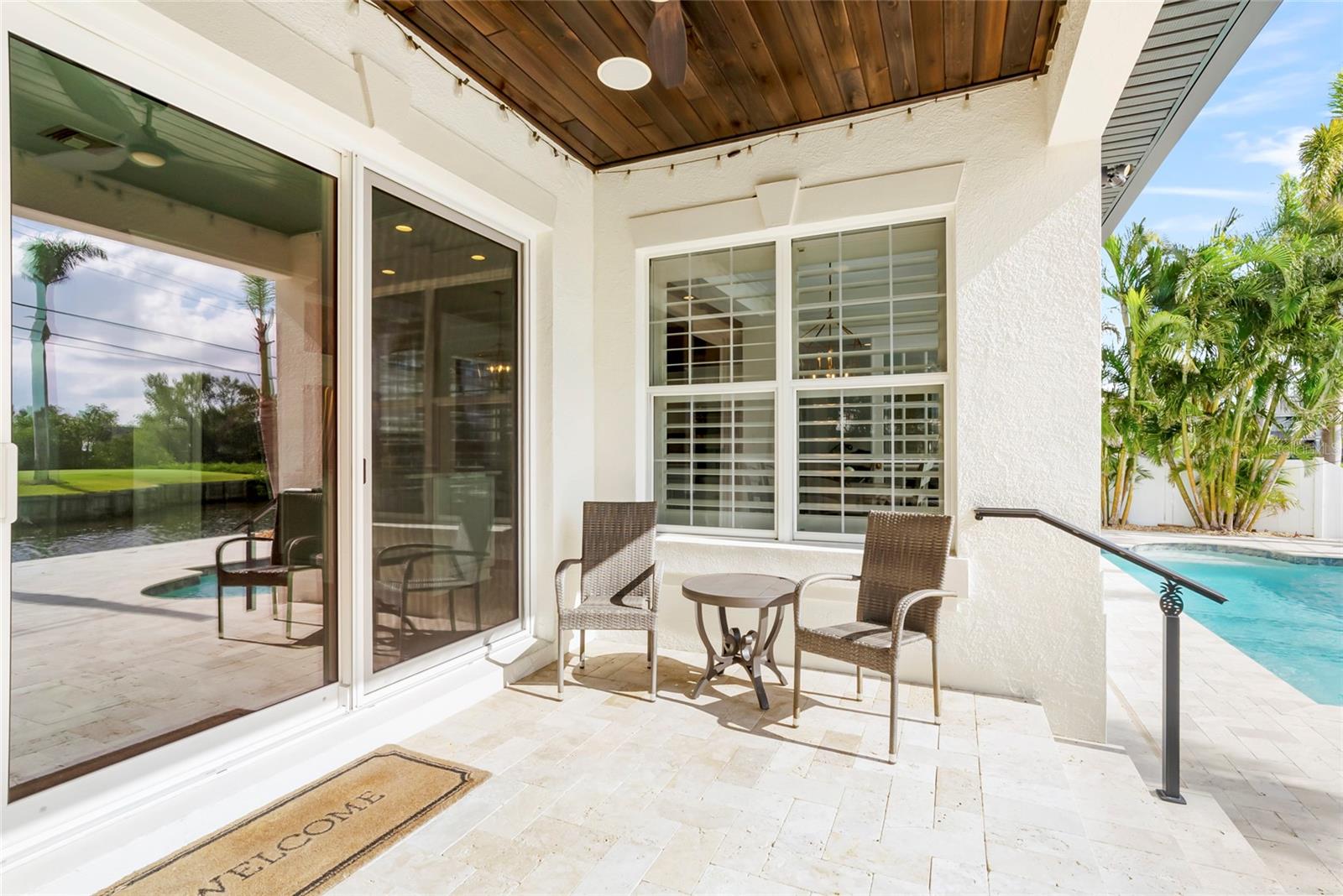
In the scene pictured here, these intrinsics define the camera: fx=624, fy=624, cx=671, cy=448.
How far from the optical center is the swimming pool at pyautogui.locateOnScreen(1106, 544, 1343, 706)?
14.7ft

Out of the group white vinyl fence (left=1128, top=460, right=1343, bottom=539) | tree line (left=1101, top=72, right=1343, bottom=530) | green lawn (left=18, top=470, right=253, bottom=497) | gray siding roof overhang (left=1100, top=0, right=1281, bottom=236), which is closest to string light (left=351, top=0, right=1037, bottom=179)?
gray siding roof overhang (left=1100, top=0, right=1281, bottom=236)

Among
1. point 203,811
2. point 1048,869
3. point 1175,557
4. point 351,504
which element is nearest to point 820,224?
point 351,504

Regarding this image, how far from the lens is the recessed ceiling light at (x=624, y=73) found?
2.98 meters

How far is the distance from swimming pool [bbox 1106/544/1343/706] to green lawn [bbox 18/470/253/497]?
16.5 feet

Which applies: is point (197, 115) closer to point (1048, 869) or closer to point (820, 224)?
point (820, 224)

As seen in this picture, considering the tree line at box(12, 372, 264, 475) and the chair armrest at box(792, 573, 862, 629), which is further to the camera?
the chair armrest at box(792, 573, 862, 629)

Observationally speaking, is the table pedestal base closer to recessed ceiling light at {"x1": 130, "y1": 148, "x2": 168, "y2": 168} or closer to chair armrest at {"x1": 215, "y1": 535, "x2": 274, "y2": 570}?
chair armrest at {"x1": 215, "y1": 535, "x2": 274, "y2": 570}

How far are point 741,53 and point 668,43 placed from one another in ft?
3.25

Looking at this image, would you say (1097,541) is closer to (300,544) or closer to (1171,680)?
(1171,680)

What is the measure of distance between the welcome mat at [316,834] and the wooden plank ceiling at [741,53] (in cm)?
314

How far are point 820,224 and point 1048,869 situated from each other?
3.22 m

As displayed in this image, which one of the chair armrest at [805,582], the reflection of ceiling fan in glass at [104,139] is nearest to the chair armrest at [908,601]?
the chair armrest at [805,582]

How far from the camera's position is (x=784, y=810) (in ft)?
7.18

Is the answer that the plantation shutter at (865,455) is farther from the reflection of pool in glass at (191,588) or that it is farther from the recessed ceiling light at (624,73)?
the reflection of pool in glass at (191,588)
